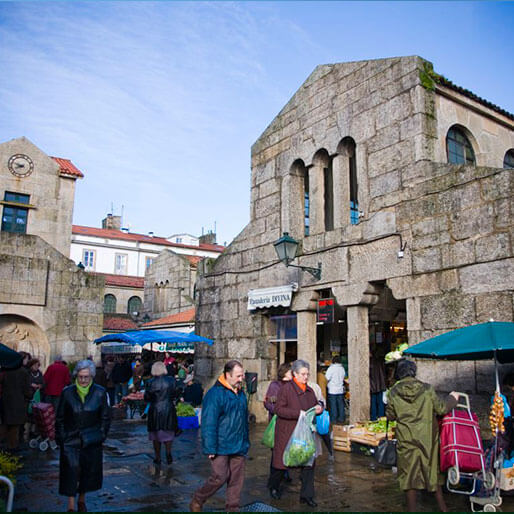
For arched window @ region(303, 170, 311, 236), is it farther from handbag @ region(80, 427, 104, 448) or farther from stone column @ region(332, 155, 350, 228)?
handbag @ region(80, 427, 104, 448)

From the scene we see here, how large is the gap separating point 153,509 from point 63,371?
5.61 meters

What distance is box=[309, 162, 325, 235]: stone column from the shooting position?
432 inches

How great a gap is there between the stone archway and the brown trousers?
12529mm

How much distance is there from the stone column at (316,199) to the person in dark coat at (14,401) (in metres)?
6.07

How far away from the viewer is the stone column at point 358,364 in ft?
30.4

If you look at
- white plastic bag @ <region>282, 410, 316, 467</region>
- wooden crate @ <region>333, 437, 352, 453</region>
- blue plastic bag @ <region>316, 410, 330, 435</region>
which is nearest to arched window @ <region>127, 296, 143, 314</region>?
wooden crate @ <region>333, 437, 352, 453</region>

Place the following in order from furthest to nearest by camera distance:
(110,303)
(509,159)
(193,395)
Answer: (110,303) → (193,395) → (509,159)

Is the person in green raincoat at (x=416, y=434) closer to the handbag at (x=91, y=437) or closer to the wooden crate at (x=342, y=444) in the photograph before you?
the handbag at (x=91, y=437)

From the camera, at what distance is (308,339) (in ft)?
35.5

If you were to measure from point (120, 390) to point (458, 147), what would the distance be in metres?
11.6

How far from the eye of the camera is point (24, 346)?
52.6ft

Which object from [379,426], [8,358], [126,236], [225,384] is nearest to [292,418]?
[225,384]

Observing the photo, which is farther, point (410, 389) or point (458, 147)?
point (458, 147)

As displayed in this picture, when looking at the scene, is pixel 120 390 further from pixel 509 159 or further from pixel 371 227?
pixel 509 159
